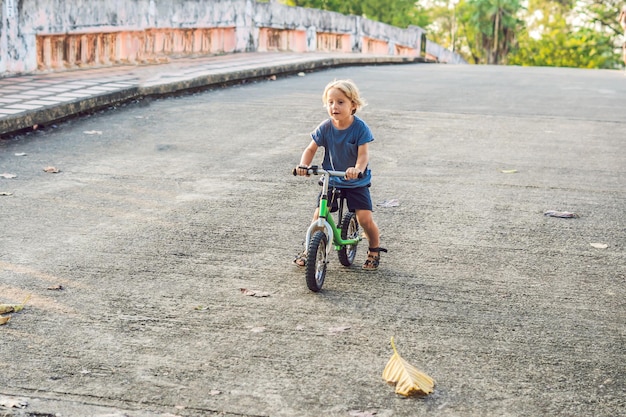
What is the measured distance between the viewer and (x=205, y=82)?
1270 cm

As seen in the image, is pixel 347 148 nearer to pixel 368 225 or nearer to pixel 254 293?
pixel 368 225

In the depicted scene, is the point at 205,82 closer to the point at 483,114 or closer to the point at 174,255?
the point at 483,114

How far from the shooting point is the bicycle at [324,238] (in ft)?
15.2

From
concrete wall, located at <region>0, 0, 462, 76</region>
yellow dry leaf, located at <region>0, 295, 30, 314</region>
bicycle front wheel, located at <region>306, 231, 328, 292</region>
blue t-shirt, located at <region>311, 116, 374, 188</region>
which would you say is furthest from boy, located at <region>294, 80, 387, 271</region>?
concrete wall, located at <region>0, 0, 462, 76</region>

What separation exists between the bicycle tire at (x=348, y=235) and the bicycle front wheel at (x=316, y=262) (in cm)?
32

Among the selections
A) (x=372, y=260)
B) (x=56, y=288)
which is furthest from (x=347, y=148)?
(x=56, y=288)

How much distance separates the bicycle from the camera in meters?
4.62

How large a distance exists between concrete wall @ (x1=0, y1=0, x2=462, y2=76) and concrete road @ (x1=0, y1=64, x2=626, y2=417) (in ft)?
9.11

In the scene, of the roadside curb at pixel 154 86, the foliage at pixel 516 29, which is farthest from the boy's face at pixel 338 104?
the foliage at pixel 516 29

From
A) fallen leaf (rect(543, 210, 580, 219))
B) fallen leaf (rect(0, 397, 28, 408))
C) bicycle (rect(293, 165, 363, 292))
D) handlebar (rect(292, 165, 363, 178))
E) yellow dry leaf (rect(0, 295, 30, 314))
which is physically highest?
handlebar (rect(292, 165, 363, 178))

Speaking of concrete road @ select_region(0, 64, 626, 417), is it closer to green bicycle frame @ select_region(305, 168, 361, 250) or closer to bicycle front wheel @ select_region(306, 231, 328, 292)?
bicycle front wheel @ select_region(306, 231, 328, 292)

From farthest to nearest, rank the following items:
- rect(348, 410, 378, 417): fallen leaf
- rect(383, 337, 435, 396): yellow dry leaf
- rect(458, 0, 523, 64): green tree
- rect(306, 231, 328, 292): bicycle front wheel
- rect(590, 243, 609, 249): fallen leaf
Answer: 1. rect(458, 0, 523, 64): green tree
2. rect(590, 243, 609, 249): fallen leaf
3. rect(306, 231, 328, 292): bicycle front wheel
4. rect(383, 337, 435, 396): yellow dry leaf
5. rect(348, 410, 378, 417): fallen leaf

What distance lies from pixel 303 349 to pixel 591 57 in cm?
4419

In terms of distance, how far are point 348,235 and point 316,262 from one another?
2.15 feet
